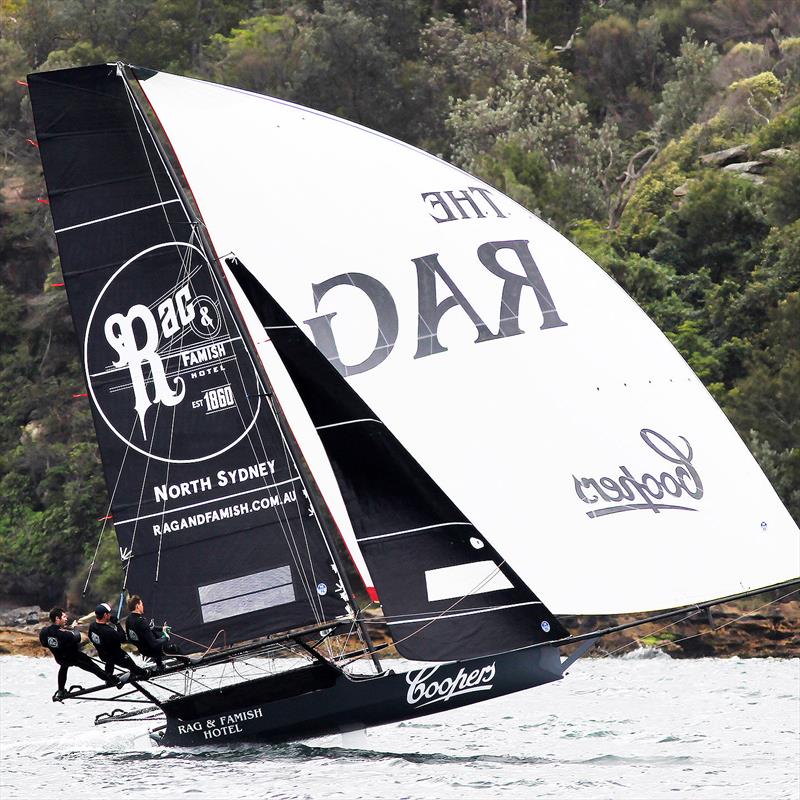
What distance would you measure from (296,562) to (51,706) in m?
8.57

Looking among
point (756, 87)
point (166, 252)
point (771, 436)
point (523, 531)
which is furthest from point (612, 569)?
point (756, 87)

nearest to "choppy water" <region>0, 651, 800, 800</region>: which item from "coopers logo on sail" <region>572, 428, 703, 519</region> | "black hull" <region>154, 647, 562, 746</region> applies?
"black hull" <region>154, 647, 562, 746</region>

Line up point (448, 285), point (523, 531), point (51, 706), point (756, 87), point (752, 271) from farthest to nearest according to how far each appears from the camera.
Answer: point (756, 87), point (752, 271), point (51, 706), point (448, 285), point (523, 531)

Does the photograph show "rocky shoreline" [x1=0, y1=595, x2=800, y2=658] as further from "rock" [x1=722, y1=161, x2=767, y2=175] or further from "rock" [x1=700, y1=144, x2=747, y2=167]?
"rock" [x1=700, y1=144, x2=747, y2=167]

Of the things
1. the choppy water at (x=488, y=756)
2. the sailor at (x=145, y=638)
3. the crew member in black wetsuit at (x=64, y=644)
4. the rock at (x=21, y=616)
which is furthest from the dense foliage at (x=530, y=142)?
the crew member in black wetsuit at (x=64, y=644)

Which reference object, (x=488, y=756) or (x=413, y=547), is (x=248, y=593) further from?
(x=488, y=756)

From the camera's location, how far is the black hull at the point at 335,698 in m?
12.5

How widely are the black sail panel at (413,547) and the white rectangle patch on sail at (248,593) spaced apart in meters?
0.99

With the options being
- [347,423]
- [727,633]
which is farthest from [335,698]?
[727,633]

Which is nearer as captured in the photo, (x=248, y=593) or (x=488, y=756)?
(x=248, y=593)

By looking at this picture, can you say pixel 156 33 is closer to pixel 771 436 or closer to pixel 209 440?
pixel 771 436

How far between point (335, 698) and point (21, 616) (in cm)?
2406

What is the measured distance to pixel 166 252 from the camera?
44.3ft

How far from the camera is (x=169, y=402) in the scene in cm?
1352
